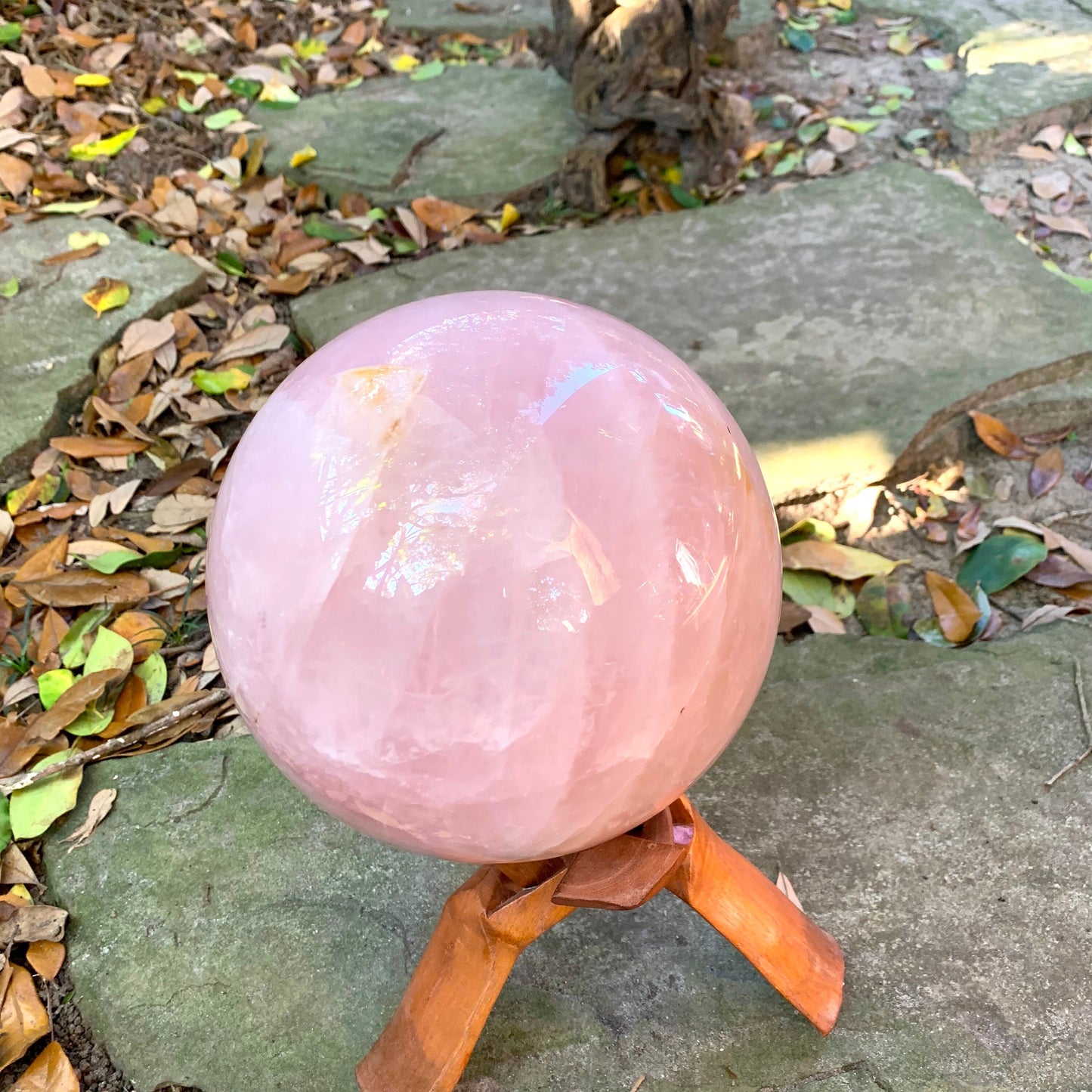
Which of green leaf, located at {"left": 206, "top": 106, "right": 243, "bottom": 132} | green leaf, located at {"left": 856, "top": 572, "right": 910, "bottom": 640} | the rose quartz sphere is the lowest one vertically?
green leaf, located at {"left": 856, "top": 572, "right": 910, "bottom": 640}

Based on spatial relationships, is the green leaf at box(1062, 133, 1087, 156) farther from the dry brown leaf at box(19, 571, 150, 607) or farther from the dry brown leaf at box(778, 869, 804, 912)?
the dry brown leaf at box(19, 571, 150, 607)

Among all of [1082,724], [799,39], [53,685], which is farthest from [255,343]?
[799,39]

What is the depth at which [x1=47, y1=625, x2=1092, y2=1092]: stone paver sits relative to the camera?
3.54 feet

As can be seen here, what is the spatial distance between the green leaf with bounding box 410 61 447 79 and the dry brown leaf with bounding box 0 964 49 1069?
2.44 metres

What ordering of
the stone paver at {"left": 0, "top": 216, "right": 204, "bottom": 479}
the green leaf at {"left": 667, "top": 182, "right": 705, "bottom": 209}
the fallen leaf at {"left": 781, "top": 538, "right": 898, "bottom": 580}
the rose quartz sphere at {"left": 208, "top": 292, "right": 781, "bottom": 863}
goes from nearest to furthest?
the rose quartz sphere at {"left": 208, "top": 292, "right": 781, "bottom": 863} → the fallen leaf at {"left": 781, "top": 538, "right": 898, "bottom": 580} → the stone paver at {"left": 0, "top": 216, "right": 204, "bottom": 479} → the green leaf at {"left": 667, "top": 182, "right": 705, "bottom": 209}

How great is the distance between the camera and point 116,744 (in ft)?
4.63

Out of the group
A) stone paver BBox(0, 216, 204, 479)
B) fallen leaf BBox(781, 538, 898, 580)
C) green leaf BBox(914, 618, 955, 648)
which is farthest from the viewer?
stone paver BBox(0, 216, 204, 479)

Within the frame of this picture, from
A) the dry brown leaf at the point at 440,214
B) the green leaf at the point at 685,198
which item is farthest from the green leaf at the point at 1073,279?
the dry brown leaf at the point at 440,214

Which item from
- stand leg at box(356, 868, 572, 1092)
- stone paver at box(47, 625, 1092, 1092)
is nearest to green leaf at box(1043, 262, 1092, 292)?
stone paver at box(47, 625, 1092, 1092)

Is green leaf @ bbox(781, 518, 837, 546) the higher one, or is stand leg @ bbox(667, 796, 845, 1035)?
stand leg @ bbox(667, 796, 845, 1035)

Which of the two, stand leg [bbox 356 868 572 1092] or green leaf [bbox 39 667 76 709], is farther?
green leaf [bbox 39 667 76 709]

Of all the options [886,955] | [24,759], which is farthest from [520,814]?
[24,759]

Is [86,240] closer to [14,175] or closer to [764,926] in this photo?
[14,175]

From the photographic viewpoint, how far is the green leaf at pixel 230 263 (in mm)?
2240
